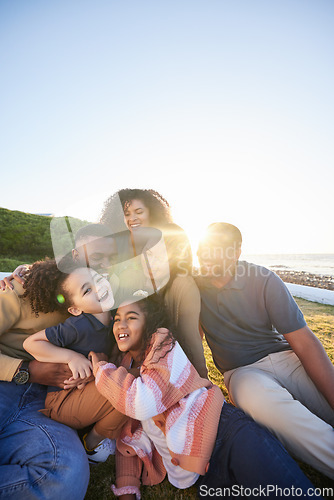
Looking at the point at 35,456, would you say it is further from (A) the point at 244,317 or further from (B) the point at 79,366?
(A) the point at 244,317

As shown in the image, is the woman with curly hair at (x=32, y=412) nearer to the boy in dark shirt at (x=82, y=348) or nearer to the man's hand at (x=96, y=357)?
the boy in dark shirt at (x=82, y=348)

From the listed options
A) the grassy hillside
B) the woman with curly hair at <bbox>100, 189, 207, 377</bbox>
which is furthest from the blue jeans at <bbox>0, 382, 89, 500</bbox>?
the grassy hillside

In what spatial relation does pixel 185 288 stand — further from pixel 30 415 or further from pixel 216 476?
pixel 30 415

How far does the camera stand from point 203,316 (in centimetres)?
274

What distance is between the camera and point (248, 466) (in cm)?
164

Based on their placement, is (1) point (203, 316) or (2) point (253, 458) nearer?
Result: (2) point (253, 458)

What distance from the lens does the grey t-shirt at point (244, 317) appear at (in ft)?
8.40

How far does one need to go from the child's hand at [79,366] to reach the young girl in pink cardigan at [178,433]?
0.08 meters

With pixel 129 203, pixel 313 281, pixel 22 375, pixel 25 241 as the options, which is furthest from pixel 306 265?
pixel 22 375

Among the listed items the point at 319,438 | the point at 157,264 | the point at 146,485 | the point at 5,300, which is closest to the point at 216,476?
the point at 146,485

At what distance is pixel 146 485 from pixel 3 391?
1298 mm

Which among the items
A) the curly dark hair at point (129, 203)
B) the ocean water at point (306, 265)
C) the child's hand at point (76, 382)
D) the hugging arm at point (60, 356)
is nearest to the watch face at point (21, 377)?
the hugging arm at point (60, 356)

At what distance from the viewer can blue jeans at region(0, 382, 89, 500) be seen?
5.06 feet

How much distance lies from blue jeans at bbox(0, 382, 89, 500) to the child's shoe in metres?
0.30
